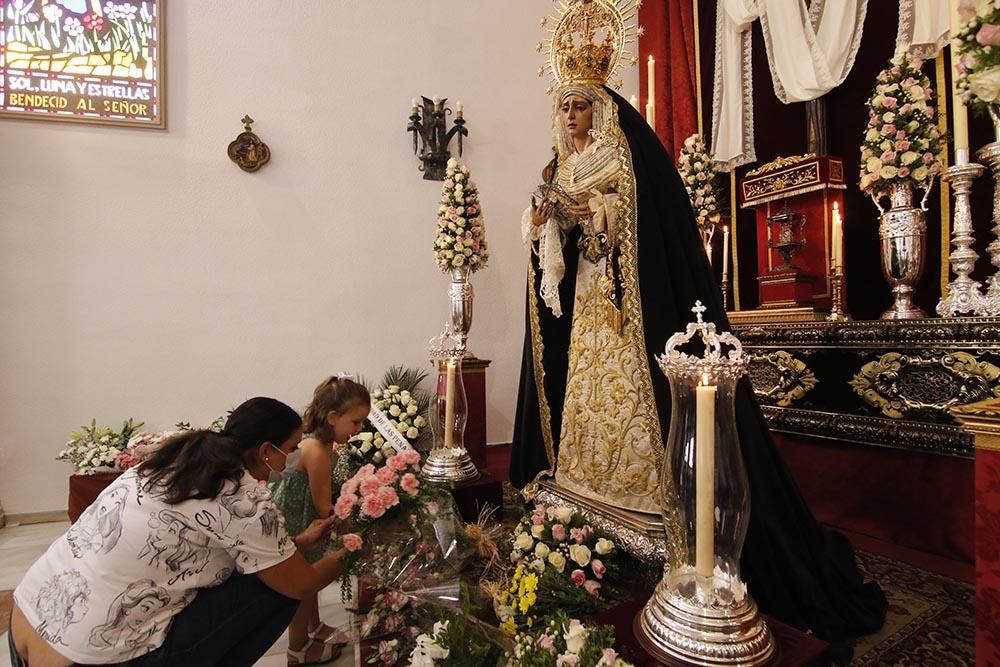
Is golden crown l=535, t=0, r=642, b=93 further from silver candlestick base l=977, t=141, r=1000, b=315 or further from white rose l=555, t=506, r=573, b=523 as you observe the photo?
white rose l=555, t=506, r=573, b=523

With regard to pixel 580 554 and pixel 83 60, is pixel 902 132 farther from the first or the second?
pixel 83 60

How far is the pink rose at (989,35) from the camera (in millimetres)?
1544

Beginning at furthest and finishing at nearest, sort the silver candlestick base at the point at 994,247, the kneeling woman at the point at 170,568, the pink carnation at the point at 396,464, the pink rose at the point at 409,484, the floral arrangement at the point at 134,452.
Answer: the floral arrangement at the point at 134,452, the silver candlestick base at the point at 994,247, the pink carnation at the point at 396,464, the pink rose at the point at 409,484, the kneeling woman at the point at 170,568

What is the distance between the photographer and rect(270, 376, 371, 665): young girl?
2191 mm

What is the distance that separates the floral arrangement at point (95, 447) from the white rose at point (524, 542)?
3.14 meters

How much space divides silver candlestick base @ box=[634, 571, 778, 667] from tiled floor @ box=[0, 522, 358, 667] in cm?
129

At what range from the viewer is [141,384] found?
14.3 feet

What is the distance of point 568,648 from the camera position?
1283 millimetres

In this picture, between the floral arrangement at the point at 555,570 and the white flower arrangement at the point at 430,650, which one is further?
the floral arrangement at the point at 555,570

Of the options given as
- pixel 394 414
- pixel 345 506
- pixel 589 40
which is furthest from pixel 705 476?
pixel 394 414

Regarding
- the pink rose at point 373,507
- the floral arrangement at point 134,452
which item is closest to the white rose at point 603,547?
the pink rose at point 373,507

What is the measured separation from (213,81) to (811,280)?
16.6 feet

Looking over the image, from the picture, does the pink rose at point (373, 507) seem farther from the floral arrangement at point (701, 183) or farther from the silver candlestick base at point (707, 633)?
the floral arrangement at point (701, 183)

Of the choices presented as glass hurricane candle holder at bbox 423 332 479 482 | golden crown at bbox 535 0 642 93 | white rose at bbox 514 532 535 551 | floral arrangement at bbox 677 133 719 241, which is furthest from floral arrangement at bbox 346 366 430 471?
floral arrangement at bbox 677 133 719 241
